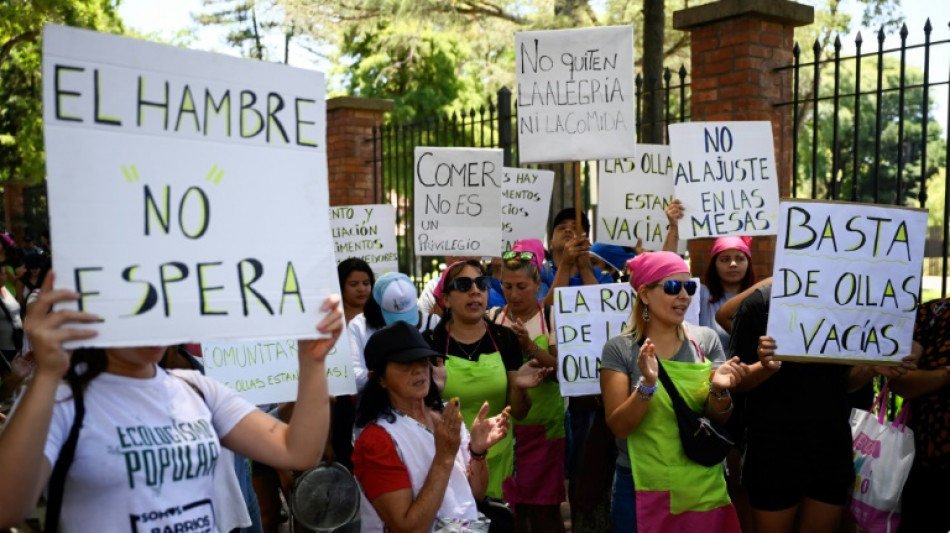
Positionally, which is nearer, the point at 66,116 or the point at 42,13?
the point at 66,116

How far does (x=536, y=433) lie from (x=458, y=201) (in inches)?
92.4

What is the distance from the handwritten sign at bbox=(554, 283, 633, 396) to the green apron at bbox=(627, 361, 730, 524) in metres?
0.91

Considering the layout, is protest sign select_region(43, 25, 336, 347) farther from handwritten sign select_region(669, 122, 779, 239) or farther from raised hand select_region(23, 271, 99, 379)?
handwritten sign select_region(669, 122, 779, 239)

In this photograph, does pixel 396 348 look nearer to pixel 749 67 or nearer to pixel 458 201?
pixel 458 201

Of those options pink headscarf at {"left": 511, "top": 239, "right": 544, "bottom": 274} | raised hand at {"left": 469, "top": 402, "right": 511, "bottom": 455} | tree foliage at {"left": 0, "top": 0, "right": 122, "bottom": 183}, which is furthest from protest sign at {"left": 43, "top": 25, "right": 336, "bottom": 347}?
tree foliage at {"left": 0, "top": 0, "right": 122, "bottom": 183}

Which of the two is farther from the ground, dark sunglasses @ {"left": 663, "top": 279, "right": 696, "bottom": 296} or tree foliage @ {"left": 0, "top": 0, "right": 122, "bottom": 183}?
tree foliage @ {"left": 0, "top": 0, "right": 122, "bottom": 183}

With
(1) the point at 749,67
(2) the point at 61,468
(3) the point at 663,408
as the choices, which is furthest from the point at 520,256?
(2) the point at 61,468

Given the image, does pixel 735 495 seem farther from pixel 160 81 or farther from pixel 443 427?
pixel 160 81

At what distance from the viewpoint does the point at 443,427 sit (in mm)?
3379

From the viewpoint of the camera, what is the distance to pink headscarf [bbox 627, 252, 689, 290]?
167 inches

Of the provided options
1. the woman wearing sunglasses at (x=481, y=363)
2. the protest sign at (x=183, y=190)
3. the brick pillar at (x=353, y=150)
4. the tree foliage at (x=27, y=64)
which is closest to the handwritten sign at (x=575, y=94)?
the woman wearing sunglasses at (x=481, y=363)

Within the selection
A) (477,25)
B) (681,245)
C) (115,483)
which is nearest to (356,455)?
(115,483)

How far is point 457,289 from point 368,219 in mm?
3099

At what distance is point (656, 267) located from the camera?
425 centimetres
